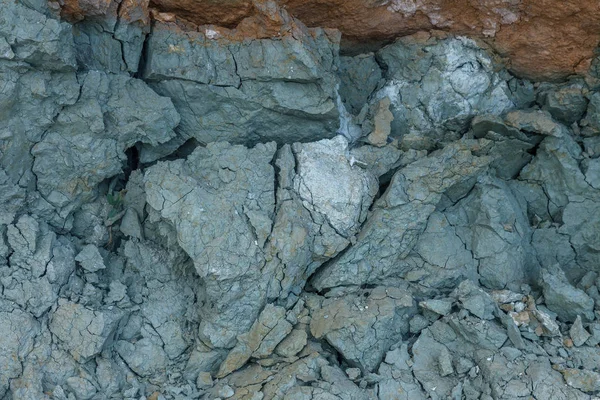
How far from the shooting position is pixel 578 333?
3.93m

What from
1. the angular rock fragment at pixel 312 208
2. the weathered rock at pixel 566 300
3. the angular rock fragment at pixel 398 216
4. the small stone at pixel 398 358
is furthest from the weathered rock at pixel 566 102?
the small stone at pixel 398 358

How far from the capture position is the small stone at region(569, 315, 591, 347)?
12.9ft

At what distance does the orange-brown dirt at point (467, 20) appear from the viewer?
4.14m

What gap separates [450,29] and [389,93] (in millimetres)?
525

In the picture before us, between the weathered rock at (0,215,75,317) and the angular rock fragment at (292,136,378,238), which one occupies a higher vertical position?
the angular rock fragment at (292,136,378,238)

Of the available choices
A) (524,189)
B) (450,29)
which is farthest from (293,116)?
(524,189)

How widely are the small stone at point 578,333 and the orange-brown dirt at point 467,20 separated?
1.51 metres

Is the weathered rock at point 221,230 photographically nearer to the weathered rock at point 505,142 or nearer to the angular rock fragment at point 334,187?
the angular rock fragment at point 334,187

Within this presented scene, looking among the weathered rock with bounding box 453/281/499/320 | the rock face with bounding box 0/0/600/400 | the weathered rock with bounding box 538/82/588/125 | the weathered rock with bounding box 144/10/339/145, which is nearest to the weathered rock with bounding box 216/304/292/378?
the rock face with bounding box 0/0/600/400

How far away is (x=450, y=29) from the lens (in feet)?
14.5

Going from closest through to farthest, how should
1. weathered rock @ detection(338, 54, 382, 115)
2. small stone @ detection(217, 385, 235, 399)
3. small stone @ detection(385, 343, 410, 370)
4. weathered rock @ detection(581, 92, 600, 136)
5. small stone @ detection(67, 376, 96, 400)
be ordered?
small stone @ detection(67, 376, 96, 400)
small stone @ detection(217, 385, 235, 399)
small stone @ detection(385, 343, 410, 370)
weathered rock @ detection(581, 92, 600, 136)
weathered rock @ detection(338, 54, 382, 115)

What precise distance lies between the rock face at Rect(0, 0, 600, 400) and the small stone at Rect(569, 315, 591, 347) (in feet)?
0.03

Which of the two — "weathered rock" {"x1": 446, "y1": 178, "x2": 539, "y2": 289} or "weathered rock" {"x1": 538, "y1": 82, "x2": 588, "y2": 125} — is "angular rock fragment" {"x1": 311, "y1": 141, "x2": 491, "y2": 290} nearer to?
"weathered rock" {"x1": 446, "y1": 178, "x2": 539, "y2": 289}

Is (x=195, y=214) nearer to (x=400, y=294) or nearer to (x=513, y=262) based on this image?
(x=400, y=294)
